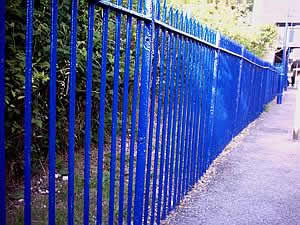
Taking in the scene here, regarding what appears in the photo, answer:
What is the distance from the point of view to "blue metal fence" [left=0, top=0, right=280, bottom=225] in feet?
5.63

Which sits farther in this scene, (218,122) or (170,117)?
(218,122)

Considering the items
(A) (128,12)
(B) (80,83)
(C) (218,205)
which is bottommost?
(C) (218,205)

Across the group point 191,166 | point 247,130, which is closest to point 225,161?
point 191,166

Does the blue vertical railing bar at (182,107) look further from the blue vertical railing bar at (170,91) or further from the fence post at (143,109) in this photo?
the fence post at (143,109)

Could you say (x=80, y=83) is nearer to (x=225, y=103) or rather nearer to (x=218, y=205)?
(x=218, y=205)

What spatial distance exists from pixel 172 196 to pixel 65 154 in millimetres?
1561

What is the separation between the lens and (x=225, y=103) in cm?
630

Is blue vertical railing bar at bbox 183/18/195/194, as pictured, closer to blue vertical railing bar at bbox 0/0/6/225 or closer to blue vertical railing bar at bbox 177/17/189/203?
blue vertical railing bar at bbox 177/17/189/203

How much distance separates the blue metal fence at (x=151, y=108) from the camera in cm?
172

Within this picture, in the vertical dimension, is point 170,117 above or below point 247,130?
above

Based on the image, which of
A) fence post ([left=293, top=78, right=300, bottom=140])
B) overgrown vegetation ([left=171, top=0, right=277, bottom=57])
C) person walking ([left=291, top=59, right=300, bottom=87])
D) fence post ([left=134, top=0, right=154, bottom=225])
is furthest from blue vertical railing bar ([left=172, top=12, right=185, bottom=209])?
person walking ([left=291, top=59, right=300, bottom=87])

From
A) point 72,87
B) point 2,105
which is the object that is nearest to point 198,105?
point 72,87

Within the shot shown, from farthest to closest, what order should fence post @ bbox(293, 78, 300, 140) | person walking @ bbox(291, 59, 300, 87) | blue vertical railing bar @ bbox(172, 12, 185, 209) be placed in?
person walking @ bbox(291, 59, 300, 87), fence post @ bbox(293, 78, 300, 140), blue vertical railing bar @ bbox(172, 12, 185, 209)

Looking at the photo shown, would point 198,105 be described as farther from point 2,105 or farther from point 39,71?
point 2,105
